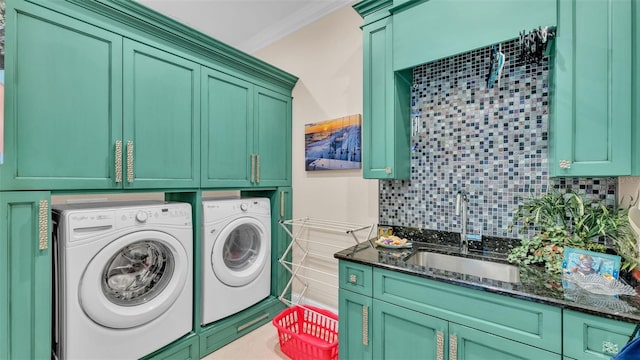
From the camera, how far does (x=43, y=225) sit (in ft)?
4.44

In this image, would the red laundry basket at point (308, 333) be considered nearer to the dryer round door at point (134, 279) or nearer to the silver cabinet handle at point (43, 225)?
the dryer round door at point (134, 279)

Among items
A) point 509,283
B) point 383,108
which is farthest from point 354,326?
point 383,108

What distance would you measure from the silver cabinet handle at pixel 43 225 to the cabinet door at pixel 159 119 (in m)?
0.36

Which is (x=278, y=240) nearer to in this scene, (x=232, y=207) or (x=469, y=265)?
(x=232, y=207)

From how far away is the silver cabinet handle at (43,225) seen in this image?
52.9 inches

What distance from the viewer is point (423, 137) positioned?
199 cm

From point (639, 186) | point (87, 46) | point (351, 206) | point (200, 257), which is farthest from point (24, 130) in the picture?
point (639, 186)

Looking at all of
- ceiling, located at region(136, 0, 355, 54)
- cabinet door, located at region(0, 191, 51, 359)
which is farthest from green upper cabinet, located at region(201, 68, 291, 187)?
cabinet door, located at region(0, 191, 51, 359)

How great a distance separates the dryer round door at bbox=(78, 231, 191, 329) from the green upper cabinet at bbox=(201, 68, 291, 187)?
540mm

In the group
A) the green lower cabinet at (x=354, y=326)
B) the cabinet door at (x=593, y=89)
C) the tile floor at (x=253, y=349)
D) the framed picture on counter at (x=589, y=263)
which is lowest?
the tile floor at (x=253, y=349)

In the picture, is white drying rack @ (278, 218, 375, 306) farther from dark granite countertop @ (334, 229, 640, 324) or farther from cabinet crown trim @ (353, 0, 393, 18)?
cabinet crown trim @ (353, 0, 393, 18)

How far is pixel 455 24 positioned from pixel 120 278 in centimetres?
246

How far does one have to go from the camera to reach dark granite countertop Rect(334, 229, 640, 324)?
0.99 metres

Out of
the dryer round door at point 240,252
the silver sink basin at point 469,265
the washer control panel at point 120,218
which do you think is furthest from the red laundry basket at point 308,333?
the washer control panel at point 120,218
